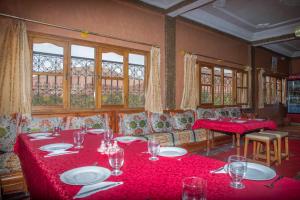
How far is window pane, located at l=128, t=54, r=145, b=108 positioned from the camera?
438cm

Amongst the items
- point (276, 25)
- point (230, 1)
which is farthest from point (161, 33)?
point (276, 25)

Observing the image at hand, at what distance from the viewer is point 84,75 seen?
3771mm

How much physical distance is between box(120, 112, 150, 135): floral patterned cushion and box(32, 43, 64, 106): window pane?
115 centimetres

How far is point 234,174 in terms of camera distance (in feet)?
3.17

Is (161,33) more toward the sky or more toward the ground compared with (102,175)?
more toward the sky

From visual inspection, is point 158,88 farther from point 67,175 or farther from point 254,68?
point 254,68

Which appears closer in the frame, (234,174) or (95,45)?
(234,174)

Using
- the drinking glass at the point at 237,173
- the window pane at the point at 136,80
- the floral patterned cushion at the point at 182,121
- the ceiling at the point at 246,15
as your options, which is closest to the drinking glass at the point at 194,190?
the drinking glass at the point at 237,173

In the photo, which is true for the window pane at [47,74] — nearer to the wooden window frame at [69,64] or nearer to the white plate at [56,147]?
the wooden window frame at [69,64]

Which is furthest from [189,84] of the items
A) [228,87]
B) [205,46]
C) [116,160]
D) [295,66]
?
[295,66]

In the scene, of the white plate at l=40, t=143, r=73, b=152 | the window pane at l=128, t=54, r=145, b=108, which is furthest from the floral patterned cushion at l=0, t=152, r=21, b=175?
the window pane at l=128, t=54, r=145, b=108

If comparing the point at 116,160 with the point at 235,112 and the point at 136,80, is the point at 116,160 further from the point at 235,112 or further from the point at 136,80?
the point at 235,112

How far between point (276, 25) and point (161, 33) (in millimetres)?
3861

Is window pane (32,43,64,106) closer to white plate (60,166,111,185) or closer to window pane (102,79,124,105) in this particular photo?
window pane (102,79,124,105)
